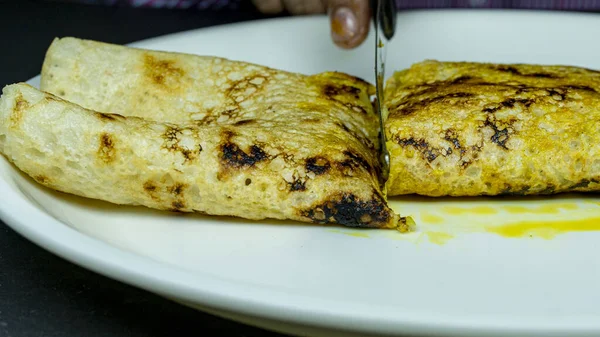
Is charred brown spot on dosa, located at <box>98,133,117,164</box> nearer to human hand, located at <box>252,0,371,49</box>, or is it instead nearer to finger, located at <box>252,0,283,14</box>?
human hand, located at <box>252,0,371,49</box>

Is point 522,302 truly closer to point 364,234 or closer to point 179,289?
point 364,234

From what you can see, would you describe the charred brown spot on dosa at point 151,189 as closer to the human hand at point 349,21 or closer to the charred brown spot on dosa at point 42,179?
the charred brown spot on dosa at point 42,179

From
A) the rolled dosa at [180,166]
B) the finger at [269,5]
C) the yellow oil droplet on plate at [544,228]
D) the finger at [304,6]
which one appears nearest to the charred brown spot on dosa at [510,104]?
the yellow oil droplet on plate at [544,228]

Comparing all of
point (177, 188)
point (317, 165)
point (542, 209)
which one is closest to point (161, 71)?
point (177, 188)

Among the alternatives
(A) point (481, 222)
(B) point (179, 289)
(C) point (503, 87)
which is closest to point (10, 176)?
(B) point (179, 289)

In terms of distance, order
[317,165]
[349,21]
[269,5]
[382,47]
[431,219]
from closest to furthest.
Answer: [317,165] < [431,219] < [382,47] < [349,21] < [269,5]

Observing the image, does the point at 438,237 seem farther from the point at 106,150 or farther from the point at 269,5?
the point at 269,5
